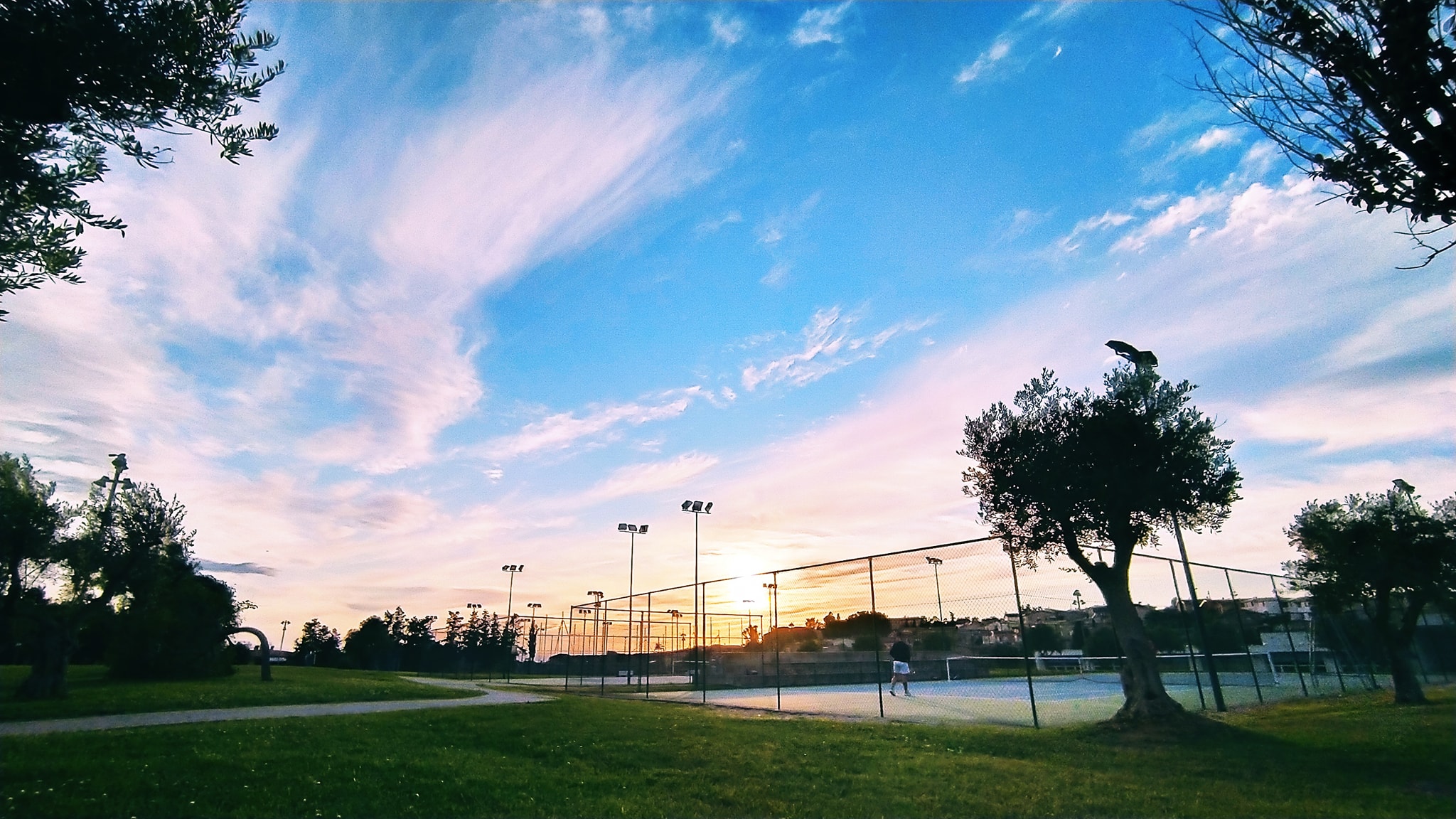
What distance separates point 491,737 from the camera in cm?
1087

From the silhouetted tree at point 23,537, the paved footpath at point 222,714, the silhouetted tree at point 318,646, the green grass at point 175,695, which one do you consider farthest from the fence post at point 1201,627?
the silhouetted tree at point 318,646

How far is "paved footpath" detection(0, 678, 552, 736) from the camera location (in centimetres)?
1147

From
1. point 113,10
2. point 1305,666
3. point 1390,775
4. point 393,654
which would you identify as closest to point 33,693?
point 113,10

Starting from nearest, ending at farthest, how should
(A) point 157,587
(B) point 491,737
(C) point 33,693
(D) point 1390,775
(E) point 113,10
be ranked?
(E) point 113,10 → (D) point 1390,775 → (B) point 491,737 → (C) point 33,693 → (A) point 157,587

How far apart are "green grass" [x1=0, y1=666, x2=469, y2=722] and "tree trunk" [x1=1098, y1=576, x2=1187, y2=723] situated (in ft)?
60.3

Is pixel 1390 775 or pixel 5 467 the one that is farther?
pixel 5 467

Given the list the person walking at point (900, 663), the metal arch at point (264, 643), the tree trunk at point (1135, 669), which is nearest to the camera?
the tree trunk at point (1135, 669)

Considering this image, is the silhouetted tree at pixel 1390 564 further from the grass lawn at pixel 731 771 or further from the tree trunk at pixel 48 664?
the tree trunk at pixel 48 664

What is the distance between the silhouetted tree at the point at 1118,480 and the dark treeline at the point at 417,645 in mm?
37553

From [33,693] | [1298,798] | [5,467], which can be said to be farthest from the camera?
[5,467]

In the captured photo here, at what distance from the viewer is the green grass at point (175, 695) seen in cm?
1454

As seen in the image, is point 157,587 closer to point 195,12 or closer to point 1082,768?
point 195,12

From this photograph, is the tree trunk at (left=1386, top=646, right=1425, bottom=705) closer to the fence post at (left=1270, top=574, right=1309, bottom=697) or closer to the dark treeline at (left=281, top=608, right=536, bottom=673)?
the fence post at (left=1270, top=574, right=1309, bottom=697)

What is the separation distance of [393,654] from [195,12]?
6327 cm
